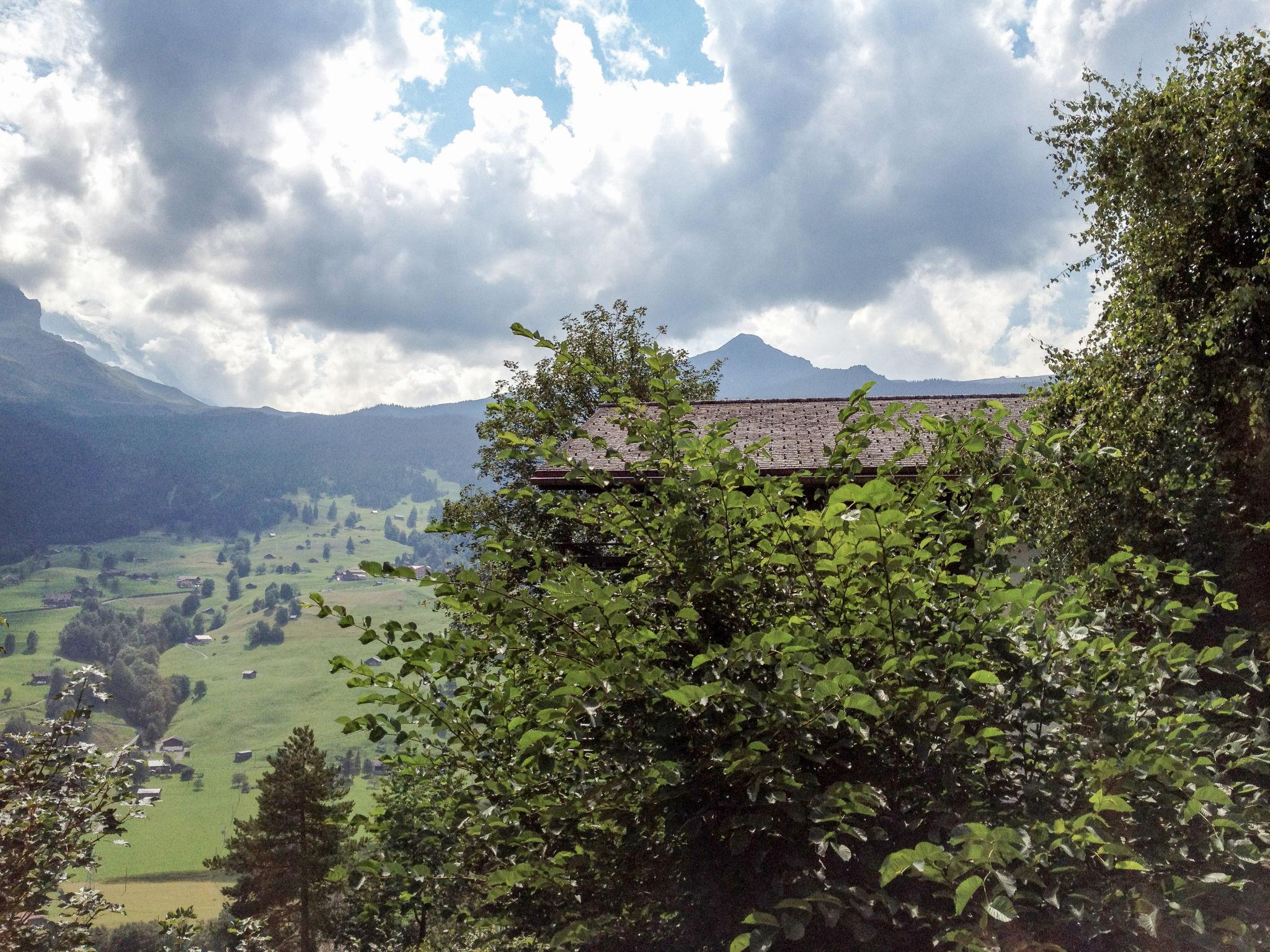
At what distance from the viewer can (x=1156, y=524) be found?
9477mm

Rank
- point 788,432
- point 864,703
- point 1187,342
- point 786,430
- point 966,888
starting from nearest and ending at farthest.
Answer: point 966,888 → point 864,703 → point 1187,342 → point 788,432 → point 786,430

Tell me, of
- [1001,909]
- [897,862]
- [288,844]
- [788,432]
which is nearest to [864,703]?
[897,862]

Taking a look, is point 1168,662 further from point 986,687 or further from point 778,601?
point 778,601

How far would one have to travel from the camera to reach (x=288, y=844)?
33.0 metres

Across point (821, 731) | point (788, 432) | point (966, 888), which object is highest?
point (788, 432)

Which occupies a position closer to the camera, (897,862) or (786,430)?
(897,862)

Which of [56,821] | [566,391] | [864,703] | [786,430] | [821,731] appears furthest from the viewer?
[566,391]

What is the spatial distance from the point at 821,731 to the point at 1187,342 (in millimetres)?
9358

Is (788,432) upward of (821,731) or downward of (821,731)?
upward

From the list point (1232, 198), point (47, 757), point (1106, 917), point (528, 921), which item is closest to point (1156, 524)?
point (1232, 198)

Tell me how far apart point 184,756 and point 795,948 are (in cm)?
20458

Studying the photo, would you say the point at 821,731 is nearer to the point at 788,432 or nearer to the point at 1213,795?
the point at 1213,795

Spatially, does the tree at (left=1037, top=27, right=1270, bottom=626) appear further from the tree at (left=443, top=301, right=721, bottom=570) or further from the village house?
the tree at (left=443, top=301, right=721, bottom=570)

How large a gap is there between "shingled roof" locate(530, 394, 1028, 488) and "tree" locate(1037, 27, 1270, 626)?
6.14 feet
